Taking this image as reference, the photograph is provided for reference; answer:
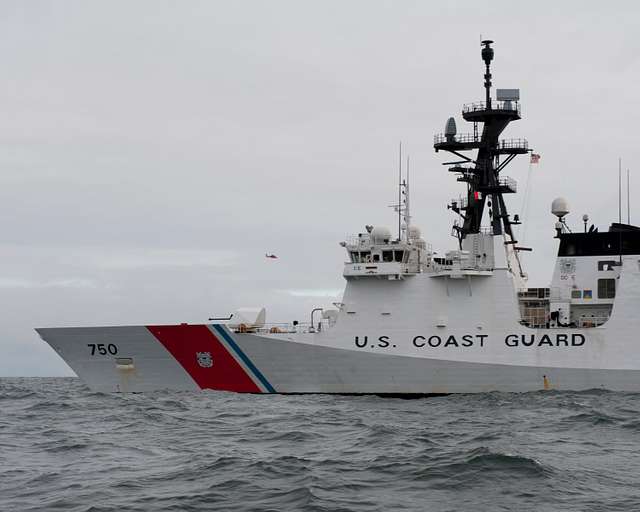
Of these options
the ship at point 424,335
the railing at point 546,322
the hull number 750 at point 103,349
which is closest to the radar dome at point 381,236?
the ship at point 424,335

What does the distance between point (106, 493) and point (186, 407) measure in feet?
27.6

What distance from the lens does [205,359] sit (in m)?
20.7

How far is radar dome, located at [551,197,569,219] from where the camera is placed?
22016mm

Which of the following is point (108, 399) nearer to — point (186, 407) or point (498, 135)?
point (186, 407)

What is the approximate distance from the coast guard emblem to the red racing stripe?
5 cm

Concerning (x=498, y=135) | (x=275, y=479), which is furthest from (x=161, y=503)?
(x=498, y=135)

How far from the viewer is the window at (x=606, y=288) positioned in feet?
66.7

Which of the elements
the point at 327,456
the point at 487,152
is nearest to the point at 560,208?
the point at 487,152

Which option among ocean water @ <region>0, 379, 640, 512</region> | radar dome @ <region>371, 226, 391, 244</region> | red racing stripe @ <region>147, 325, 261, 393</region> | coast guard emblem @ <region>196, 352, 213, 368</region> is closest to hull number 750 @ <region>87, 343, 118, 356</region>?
red racing stripe @ <region>147, 325, 261, 393</region>

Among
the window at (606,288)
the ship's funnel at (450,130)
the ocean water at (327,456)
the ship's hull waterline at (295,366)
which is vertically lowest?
the ocean water at (327,456)

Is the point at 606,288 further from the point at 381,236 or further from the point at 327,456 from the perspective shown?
the point at 327,456

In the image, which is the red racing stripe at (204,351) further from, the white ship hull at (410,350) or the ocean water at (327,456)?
the ocean water at (327,456)

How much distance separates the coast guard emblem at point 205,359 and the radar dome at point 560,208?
10.00m

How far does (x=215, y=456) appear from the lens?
11.2m
